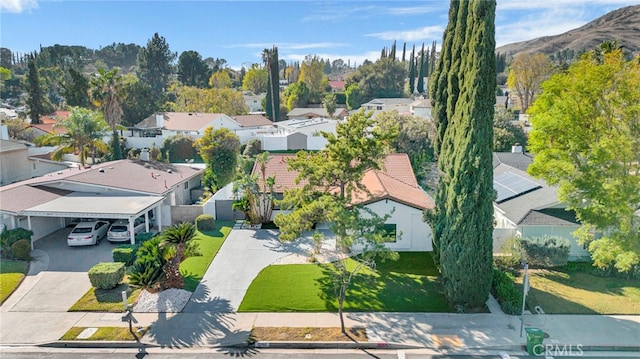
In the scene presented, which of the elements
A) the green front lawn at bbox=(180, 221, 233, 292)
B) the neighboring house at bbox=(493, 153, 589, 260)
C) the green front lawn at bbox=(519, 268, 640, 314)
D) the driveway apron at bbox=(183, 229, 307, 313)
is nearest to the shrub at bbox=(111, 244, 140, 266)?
the green front lawn at bbox=(180, 221, 233, 292)

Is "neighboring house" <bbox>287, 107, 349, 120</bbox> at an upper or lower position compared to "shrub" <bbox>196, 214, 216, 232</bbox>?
upper

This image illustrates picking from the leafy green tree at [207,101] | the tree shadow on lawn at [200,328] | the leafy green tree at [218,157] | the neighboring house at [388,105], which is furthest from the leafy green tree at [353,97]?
the tree shadow on lawn at [200,328]

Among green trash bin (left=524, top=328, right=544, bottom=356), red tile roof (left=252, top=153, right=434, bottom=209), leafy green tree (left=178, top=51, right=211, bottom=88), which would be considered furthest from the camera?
leafy green tree (left=178, top=51, right=211, bottom=88)

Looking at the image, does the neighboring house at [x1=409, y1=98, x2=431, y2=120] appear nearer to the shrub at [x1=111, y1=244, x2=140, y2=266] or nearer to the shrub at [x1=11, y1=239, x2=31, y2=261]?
the shrub at [x1=111, y1=244, x2=140, y2=266]

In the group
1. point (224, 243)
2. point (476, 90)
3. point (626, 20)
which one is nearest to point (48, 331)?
point (224, 243)

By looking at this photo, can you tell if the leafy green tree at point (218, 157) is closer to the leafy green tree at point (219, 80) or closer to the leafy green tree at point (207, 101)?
the leafy green tree at point (207, 101)

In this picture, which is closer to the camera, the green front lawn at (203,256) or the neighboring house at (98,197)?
the green front lawn at (203,256)
